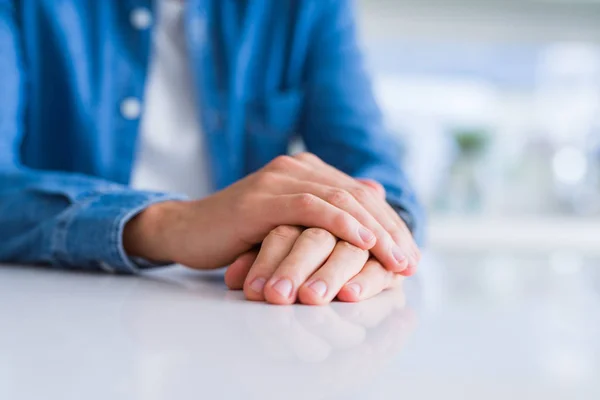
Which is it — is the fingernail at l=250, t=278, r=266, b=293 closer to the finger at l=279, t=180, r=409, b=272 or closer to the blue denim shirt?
the finger at l=279, t=180, r=409, b=272

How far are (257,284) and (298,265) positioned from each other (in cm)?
4

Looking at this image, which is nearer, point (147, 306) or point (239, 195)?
point (147, 306)

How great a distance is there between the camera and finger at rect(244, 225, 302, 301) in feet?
2.10

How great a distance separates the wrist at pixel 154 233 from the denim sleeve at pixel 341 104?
1.29 feet

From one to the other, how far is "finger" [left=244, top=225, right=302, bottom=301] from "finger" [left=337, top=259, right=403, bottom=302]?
0.07m

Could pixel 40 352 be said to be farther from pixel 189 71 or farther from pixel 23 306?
pixel 189 71

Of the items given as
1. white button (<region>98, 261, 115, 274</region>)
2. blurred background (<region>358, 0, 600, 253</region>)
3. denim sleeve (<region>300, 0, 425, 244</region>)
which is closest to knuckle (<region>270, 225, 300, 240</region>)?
white button (<region>98, 261, 115, 274</region>)

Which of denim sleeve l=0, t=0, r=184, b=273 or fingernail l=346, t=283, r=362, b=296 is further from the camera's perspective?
denim sleeve l=0, t=0, r=184, b=273

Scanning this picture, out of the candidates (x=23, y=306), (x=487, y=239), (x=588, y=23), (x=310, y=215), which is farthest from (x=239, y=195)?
(x=588, y=23)

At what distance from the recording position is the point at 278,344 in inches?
18.5

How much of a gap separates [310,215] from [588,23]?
96.4 inches

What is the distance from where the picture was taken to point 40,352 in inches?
16.9

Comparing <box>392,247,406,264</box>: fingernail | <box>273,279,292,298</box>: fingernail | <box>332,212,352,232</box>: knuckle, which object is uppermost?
<box>332,212,352,232</box>: knuckle

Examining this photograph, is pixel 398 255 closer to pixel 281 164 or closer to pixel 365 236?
pixel 365 236
